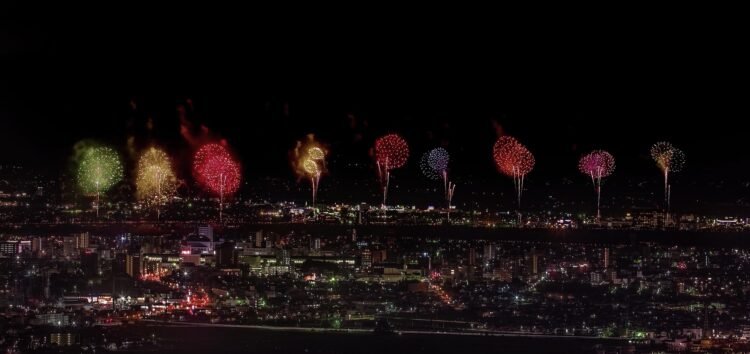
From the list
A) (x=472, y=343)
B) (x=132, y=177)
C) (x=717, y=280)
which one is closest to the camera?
(x=472, y=343)

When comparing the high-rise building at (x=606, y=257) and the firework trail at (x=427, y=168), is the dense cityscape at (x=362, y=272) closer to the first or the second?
the high-rise building at (x=606, y=257)

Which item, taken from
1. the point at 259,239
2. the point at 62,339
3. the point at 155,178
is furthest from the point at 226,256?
the point at 62,339

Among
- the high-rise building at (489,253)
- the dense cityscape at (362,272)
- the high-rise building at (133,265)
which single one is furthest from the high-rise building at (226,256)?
the high-rise building at (489,253)

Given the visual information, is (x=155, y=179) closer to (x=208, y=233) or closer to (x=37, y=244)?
(x=208, y=233)

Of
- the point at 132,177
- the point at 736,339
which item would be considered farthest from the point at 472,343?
the point at 132,177

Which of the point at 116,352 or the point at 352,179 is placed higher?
the point at 352,179

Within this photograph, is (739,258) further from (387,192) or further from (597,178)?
(387,192)
